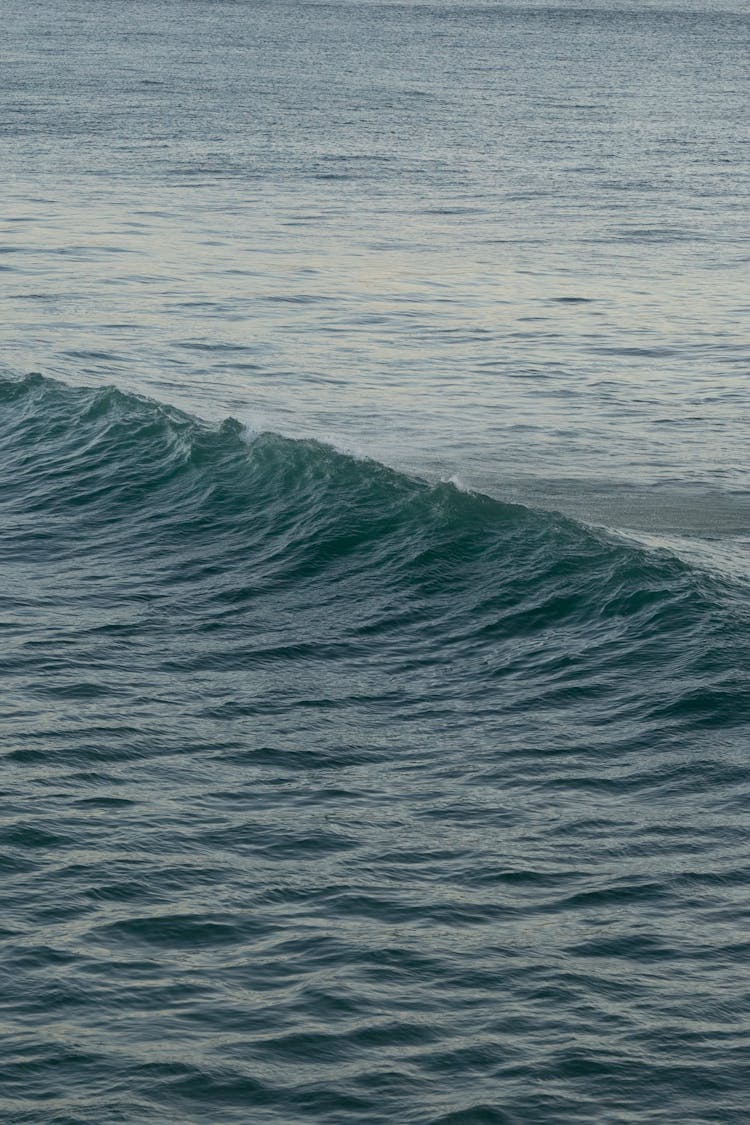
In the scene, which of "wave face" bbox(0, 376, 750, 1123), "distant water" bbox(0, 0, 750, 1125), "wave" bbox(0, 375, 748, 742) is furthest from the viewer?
"wave" bbox(0, 375, 748, 742)

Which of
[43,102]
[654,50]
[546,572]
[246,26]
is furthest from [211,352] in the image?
[246,26]

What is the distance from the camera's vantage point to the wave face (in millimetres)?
13562

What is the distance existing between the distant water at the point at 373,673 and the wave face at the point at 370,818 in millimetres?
51

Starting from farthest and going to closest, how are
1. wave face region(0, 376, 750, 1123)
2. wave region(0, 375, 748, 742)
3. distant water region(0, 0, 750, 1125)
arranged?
1. wave region(0, 375, 748, 742)
2. distant water region(0, 0, 750, 1125)
3. wave face region(0, 376, 750, 1123)

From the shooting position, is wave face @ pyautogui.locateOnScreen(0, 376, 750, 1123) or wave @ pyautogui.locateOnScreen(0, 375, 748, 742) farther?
wave @ pyautogui.locateOnScreen(0, 375, 748, 742)

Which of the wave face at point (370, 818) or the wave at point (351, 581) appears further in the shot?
the wave at point (351, 581)

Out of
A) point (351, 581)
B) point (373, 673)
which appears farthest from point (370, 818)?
point (351, 581)

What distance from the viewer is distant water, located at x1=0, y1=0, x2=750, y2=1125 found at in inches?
547

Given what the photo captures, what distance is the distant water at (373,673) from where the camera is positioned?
45.5 feet

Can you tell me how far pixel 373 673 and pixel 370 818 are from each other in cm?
430

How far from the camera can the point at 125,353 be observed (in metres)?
41.3

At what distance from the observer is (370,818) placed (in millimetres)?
17672

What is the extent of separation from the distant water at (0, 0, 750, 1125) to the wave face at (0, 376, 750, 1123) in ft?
0.17

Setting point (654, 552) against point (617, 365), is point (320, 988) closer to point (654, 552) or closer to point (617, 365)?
point (654, 552)
